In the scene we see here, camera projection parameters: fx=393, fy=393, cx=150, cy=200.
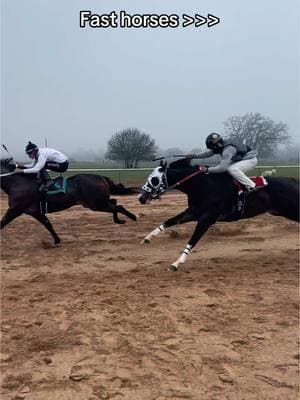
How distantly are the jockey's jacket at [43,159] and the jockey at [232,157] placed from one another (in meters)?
2.86

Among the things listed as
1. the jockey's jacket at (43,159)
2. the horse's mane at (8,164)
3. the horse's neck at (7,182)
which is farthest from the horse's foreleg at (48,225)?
the horse's mane at (8,164)

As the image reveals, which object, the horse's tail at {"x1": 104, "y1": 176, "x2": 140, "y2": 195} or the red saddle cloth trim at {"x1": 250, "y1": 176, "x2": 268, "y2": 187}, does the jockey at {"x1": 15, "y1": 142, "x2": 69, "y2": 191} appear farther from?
the red saddle cloth trim at {"x1": 250, "y1": 176, "x2": 268, "y2": 187}

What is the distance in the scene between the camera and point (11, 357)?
3436 mm

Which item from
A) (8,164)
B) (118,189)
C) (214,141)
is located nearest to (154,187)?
(214,141)

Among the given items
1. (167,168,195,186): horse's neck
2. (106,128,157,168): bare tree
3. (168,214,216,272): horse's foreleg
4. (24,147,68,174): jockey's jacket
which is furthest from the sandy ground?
(106,128,157,168): bare tree

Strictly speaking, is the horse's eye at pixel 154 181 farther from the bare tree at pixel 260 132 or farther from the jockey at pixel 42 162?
the bare tree at pixel 260 132

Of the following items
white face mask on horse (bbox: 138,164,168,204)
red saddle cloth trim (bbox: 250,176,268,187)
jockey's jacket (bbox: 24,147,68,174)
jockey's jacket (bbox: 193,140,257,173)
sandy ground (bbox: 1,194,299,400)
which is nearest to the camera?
sandy ground (bbox: 1,194,299,400)

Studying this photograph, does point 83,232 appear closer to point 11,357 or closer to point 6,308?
point 6,308

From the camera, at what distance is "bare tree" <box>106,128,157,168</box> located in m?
34.7

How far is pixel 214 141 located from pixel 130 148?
29.1 metres

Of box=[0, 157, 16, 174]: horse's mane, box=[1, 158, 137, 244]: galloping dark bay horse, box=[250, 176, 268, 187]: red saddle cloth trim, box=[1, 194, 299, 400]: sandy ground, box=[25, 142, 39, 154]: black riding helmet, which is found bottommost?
box=[1, 194, 299, 400]: sandy ground

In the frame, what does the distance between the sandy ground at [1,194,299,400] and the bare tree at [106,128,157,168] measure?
27165 mm

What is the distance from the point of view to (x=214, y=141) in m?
6.50

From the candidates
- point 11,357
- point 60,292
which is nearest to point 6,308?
point 60,292
